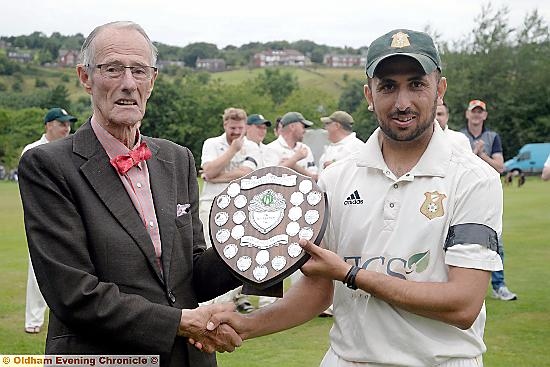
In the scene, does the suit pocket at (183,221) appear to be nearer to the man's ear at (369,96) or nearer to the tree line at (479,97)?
the man's ear at (369,96)

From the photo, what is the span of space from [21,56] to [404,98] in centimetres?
15635

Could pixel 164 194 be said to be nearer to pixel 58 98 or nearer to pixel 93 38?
pixel 93 38

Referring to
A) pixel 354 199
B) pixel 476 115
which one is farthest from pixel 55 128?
pixel 354 199

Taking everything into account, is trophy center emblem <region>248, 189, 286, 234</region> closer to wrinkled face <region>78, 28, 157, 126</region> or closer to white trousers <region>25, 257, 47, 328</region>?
wrinkled face <region>78, 28, 157, 126</region>

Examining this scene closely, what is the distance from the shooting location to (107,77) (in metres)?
3.17

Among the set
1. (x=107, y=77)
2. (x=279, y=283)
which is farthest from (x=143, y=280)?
(x=107, y=77)

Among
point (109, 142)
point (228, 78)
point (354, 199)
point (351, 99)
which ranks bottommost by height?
point (228, 78)

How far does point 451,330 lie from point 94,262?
1.35 m

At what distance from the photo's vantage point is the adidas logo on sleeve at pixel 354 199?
10.0ft

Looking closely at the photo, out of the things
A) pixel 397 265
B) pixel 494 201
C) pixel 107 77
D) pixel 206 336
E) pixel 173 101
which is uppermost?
pixel 107 77

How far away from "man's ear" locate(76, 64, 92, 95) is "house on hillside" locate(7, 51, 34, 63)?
146m

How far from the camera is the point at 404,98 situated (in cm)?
299

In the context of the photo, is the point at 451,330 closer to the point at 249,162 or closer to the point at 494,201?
the point at 494,201

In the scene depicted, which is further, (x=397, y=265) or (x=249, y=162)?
(x=249, y=162)
